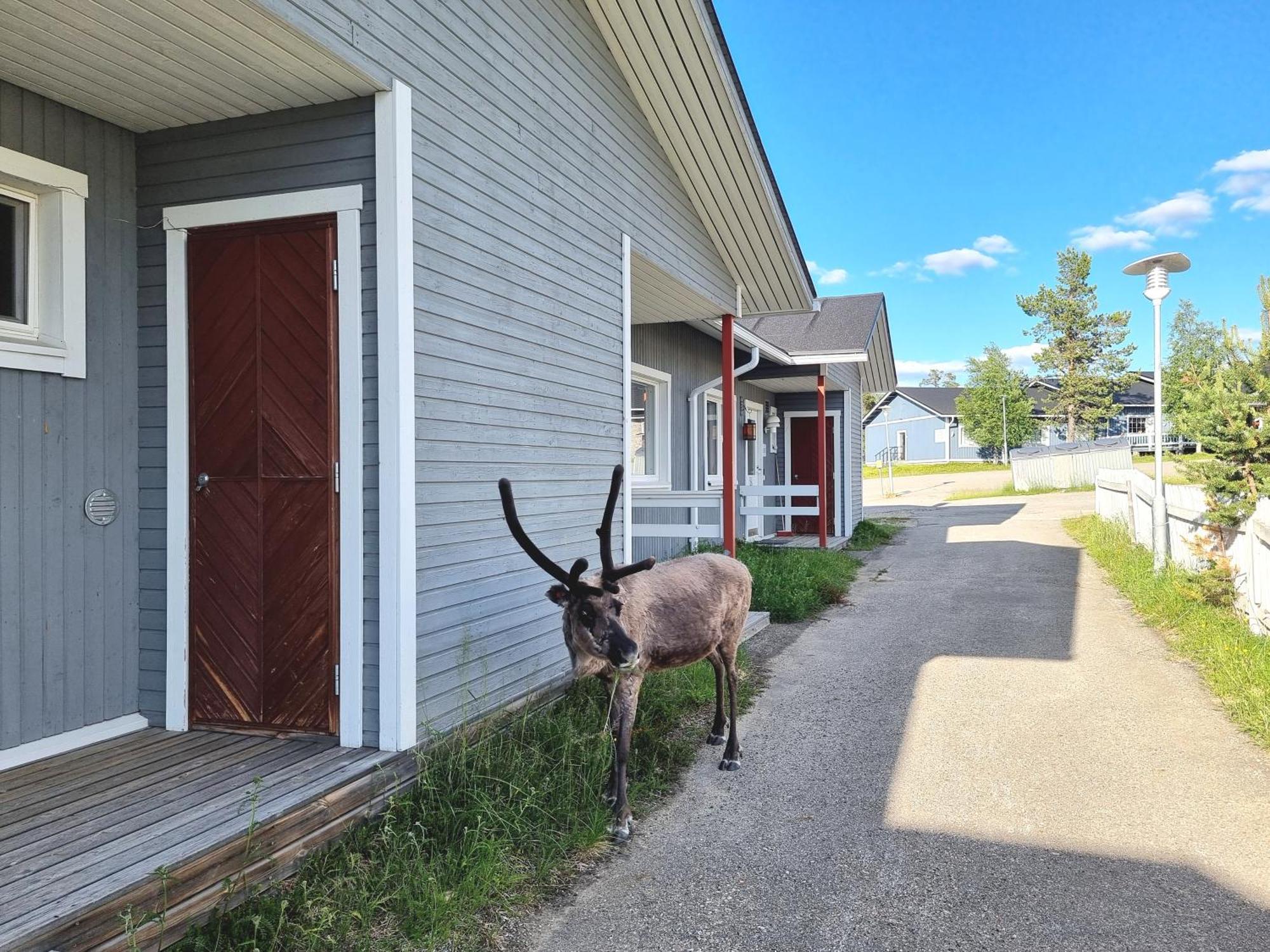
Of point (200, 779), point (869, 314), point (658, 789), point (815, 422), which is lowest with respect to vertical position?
point (658, 789)

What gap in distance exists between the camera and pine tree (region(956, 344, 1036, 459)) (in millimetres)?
45812

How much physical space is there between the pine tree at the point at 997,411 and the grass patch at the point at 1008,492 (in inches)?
614

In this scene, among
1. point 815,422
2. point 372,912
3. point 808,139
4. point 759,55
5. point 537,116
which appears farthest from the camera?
point 808,139

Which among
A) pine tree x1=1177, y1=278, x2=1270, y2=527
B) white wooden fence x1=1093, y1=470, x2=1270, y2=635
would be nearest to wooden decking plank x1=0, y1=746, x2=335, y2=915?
white wooden fence x1=1093, y1=470, x2=1270, y2=635

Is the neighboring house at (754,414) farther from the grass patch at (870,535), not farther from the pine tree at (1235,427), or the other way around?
the pine tree at (1235,427)

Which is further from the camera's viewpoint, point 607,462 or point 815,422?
point 815,422

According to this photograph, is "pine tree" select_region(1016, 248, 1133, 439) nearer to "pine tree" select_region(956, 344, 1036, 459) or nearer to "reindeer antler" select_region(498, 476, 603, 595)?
"pine tree" select_region(956, 344, 1036, 459)

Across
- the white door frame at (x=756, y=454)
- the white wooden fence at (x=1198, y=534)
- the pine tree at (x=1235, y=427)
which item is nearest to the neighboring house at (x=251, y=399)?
the white wooden fence at (x=1198, y=534)

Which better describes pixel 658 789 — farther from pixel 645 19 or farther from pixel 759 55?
pixel 759 55

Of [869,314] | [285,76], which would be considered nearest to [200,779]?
[285,76]

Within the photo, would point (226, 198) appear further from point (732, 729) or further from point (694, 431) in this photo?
point (694, 431)

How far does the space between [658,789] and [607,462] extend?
231 cm

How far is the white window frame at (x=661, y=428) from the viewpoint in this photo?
9336 millimetres

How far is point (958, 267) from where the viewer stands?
113 m
